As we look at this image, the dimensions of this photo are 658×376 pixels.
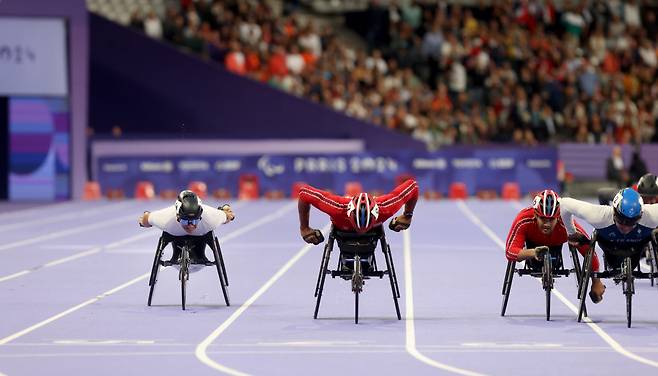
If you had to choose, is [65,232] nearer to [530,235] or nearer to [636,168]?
[530,235]

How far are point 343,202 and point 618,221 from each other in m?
2.30

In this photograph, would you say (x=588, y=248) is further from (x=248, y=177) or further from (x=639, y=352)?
(x=248, y=177)

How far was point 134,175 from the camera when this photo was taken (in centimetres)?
3225

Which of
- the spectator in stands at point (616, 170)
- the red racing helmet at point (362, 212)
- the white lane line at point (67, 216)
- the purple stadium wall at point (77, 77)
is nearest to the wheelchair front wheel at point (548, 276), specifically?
the red racing helmet at point (362, 212)

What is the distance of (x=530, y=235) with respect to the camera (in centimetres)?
1161

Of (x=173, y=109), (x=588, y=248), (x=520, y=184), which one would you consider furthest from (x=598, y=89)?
(x=588, y=248)

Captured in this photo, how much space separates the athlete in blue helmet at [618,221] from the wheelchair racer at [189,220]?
9.98ft

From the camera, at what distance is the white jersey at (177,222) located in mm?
12000

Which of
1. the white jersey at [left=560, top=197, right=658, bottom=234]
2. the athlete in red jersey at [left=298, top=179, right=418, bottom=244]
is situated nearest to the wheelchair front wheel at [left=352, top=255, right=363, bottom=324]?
the athlete in red jersey at [left=298, top=179, right=418, bottom=244]

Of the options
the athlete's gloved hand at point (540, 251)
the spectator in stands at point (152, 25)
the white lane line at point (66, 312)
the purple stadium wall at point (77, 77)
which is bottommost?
the white lane line at point (66, 312)

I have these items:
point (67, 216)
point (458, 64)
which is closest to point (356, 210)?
point (67, 216)

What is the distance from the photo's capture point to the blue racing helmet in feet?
35.7

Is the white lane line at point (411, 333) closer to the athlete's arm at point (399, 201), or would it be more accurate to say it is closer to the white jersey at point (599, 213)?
the athlete's arm at point (399, 201)

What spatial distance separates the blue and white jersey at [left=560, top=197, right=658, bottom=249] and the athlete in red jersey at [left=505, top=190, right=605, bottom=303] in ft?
0.36
